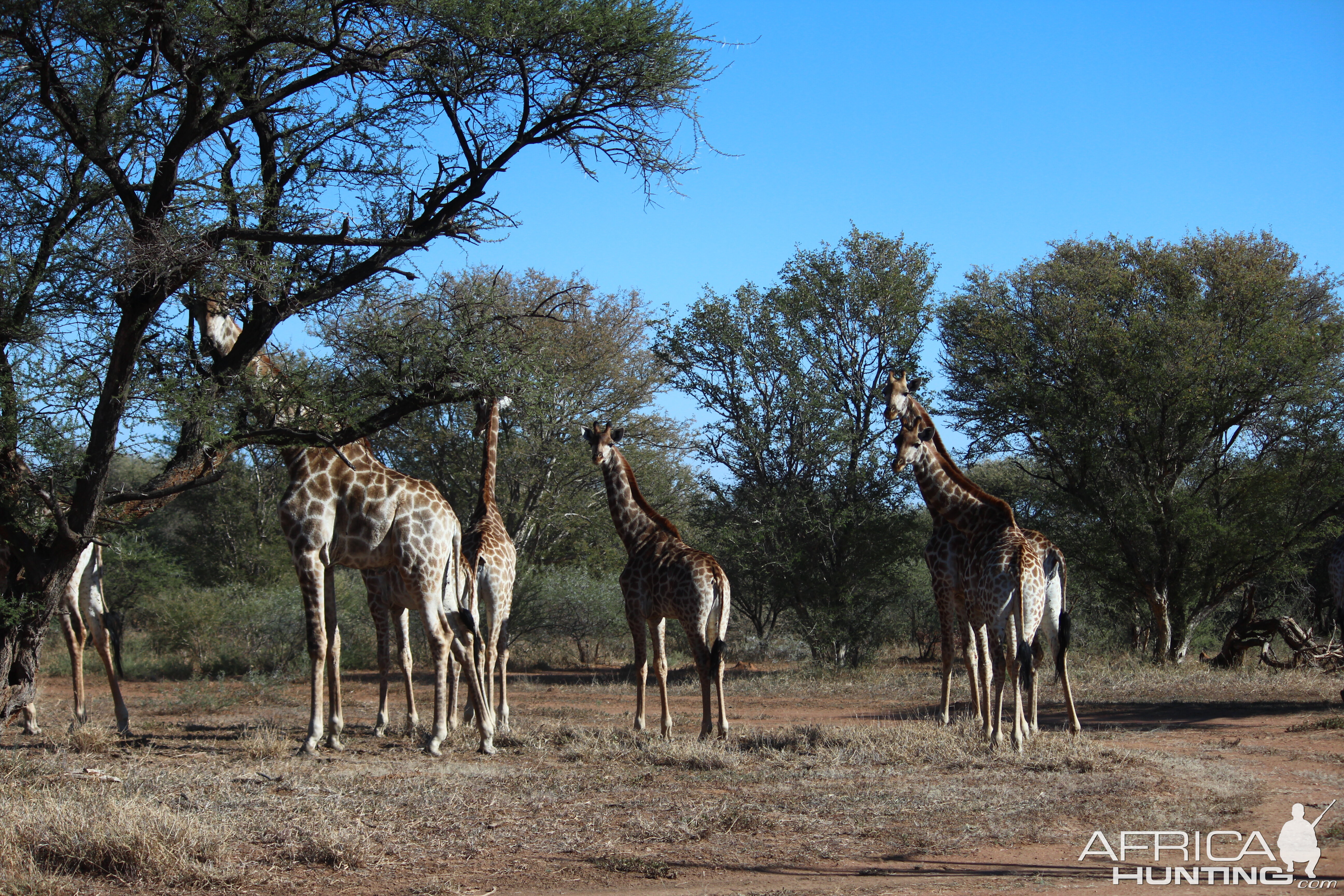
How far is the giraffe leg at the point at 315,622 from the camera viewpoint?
9.09m

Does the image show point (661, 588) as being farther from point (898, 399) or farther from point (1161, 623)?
point (1161, 623)

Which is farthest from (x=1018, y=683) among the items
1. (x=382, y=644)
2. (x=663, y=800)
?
(x=382, y=644)

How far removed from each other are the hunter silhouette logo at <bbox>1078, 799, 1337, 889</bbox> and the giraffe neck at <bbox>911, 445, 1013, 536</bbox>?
4.66 m

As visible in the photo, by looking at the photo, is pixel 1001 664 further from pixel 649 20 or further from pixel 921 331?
pixel 921 331

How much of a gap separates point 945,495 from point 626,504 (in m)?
3.50

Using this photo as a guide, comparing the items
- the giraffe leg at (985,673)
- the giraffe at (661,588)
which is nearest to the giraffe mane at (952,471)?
the giraffe leg at (985,673)

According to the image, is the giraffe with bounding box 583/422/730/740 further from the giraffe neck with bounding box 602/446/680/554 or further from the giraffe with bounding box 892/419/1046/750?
the giraffe with bounding box 892/419/1046/750

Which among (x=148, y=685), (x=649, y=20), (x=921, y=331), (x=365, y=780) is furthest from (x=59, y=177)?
(x=921, y=331)

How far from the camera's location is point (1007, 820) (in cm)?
662

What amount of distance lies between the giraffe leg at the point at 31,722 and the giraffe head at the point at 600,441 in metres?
5.90

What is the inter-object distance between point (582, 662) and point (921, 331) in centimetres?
1004

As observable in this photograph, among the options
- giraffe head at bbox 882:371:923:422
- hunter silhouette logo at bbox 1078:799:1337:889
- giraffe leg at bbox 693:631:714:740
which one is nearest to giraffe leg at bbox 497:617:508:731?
giraffe leg at bbox 693:631:714:740

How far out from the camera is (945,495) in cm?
1102

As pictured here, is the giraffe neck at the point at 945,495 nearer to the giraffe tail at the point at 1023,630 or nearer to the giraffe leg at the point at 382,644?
the giraffe tail at the point at 1023,630
